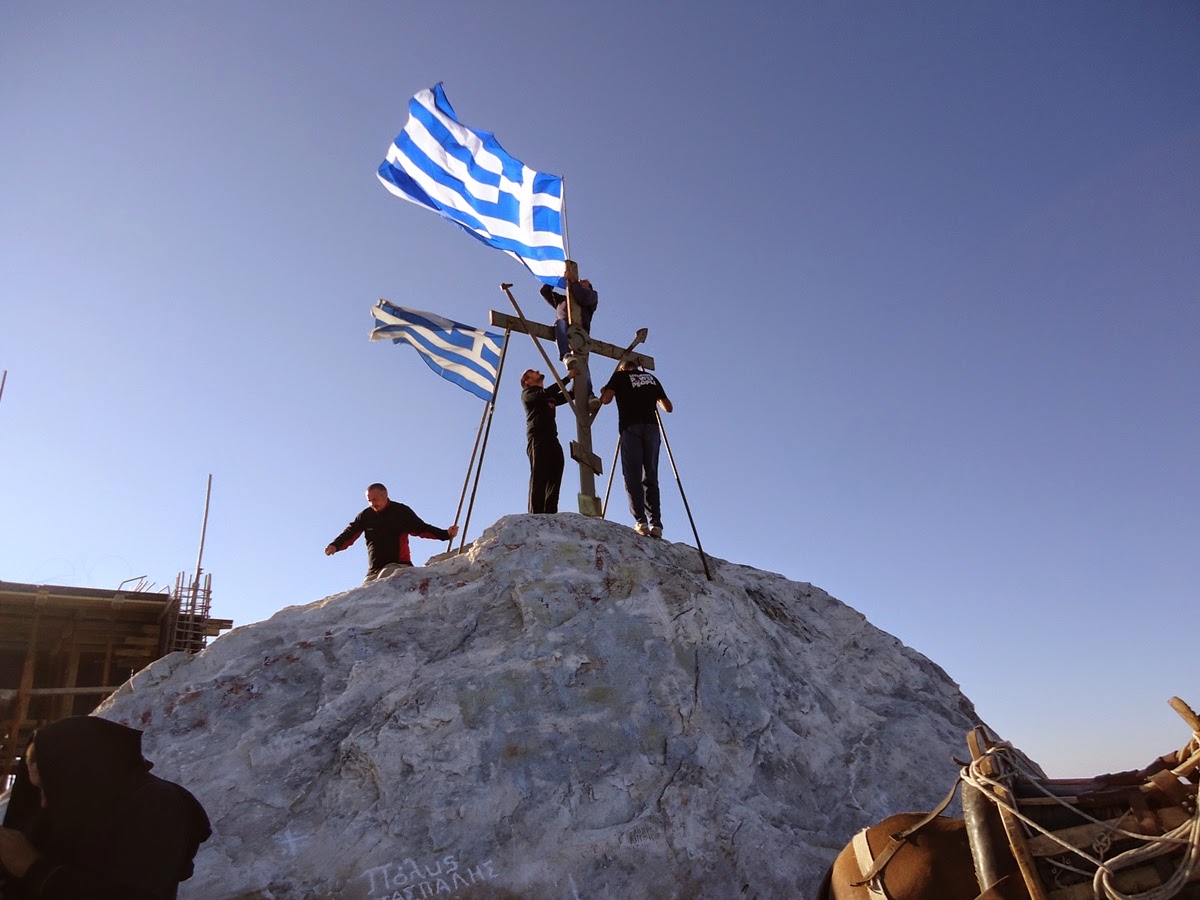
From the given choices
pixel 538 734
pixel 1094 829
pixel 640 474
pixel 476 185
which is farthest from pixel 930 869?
pixel 476 185

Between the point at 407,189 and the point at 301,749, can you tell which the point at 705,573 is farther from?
the point at 407,189

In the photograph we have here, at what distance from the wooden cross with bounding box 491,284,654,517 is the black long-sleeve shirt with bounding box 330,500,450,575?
5.28ft

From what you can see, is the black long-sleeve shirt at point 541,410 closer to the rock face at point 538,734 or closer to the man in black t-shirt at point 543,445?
the man in black t-shirt at point 543,445

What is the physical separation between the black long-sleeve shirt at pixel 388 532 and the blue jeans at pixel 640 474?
198cm

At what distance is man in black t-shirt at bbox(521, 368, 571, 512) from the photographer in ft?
28.9

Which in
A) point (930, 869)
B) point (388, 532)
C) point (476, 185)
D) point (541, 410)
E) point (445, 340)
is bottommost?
point (930, 869)

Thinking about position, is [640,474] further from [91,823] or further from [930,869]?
[91,823]

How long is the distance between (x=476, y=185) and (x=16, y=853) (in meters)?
9.56

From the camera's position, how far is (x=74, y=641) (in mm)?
19125

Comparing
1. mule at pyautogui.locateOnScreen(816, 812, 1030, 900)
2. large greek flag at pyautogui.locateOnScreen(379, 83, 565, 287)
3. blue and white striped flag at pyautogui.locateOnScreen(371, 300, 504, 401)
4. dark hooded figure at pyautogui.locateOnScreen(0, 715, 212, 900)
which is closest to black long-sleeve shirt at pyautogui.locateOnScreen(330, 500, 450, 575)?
blue and white striped flag at pyautogui.locateOnScreen(371, 300, 504, 401)

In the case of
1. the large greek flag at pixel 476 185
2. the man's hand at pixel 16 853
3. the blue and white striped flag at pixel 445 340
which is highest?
the large greek flag at pixel 476 185

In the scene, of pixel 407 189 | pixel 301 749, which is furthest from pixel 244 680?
pixel 407 189

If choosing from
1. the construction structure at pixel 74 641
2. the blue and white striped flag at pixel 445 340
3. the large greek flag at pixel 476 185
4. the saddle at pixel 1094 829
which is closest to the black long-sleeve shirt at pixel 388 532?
the blue and white striped flag at pixel 445 340

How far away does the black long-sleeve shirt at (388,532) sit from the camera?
8.35m
